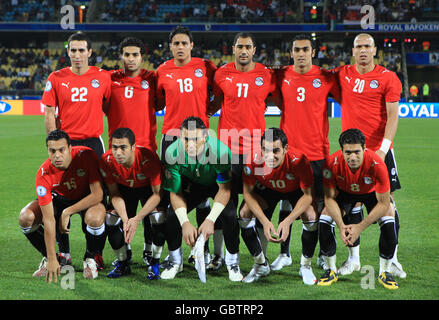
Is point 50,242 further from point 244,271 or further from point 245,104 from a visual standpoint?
point 245,104

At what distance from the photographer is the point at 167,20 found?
33562 millimetres

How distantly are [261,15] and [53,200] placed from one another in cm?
3071

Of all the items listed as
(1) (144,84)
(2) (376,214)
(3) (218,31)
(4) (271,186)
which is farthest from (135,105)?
(3) (218,31)

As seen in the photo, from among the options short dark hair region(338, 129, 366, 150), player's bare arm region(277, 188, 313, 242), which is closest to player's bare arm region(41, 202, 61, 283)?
player's bare arm region(277, 188, 313, 242)

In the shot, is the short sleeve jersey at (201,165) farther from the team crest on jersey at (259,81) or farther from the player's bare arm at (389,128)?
the player's bare arm at (389,128)

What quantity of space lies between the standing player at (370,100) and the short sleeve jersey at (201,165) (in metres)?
1.30

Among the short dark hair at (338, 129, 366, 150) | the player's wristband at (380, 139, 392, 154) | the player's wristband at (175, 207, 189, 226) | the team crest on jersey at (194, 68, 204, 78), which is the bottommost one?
the player's wristband at (175, 207, 189, 226)

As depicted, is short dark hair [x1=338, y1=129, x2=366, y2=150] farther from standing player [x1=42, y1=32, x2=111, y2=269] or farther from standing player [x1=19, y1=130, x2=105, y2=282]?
standing player [x1=42, y1=32, x2=111, y2=269]

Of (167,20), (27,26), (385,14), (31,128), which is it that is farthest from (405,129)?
(27,26)

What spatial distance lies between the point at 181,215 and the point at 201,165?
47 centimetres

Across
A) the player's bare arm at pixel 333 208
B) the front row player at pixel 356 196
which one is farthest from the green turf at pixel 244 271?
the player's bare arm at pixel 333 208

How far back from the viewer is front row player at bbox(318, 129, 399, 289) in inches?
181

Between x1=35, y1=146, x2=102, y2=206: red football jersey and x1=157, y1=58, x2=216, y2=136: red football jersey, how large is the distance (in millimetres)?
949

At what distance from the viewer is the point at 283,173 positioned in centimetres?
491
